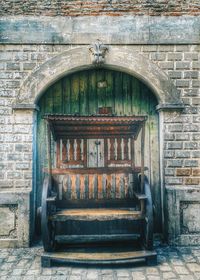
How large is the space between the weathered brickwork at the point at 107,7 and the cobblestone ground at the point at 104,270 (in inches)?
157

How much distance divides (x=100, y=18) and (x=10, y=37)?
159 cm

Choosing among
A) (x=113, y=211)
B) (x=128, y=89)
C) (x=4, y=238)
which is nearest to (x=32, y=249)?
(x=4, y=238)

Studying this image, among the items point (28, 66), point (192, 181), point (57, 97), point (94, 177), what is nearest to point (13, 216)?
point (94, 177)

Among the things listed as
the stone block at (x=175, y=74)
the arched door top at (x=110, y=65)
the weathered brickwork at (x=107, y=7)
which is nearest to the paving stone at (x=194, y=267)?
the arched door top at (x=110, y=65)

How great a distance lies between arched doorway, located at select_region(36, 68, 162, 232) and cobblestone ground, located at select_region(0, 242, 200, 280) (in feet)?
4.35

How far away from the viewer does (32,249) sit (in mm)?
4355

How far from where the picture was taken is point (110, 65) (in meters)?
4.80

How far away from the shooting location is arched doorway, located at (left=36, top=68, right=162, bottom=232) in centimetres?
501

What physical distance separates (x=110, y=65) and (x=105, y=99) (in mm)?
615

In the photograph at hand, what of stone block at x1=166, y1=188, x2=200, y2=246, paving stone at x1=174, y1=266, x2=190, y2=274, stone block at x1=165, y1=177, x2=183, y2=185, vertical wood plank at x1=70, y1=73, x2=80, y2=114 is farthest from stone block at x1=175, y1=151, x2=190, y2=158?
vertical wood plank at x1=70, y1=73, x2=80, y2=114

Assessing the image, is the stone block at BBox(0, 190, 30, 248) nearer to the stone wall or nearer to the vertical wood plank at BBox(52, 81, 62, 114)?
the stone wall

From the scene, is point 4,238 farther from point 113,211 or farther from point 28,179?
point 113,211

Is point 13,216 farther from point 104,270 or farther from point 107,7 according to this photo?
point 107,7

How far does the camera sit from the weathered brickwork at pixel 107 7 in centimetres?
481
